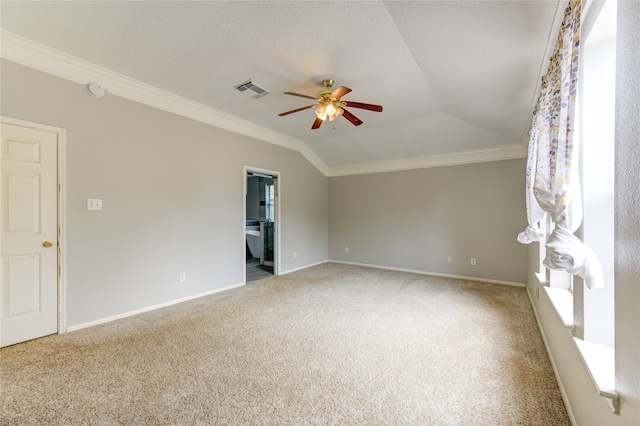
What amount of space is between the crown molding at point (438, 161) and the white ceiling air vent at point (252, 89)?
3147 millimetres

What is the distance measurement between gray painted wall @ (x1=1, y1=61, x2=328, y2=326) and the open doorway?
0.71 meters

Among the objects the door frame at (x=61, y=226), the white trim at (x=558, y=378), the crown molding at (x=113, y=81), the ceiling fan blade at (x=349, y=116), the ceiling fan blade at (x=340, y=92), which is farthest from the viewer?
the ceiling fan blade at (x=349, y=116)

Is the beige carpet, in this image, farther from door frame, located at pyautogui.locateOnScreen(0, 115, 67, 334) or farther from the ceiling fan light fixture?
the ceiling fan light fixture

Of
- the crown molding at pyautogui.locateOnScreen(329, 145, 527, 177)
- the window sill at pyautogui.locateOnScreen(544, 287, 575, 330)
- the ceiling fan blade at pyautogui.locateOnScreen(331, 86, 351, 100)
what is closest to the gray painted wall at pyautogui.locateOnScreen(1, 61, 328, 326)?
the ceiling fan blade at pyautogui.locateOnScreen(331, 86, 351, 100)

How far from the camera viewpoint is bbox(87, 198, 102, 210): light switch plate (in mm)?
2794

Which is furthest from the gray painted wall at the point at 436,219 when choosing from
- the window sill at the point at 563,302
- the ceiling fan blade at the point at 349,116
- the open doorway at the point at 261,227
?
the ceiling fan blade at the point at 349,116

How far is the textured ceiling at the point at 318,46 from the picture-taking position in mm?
1908

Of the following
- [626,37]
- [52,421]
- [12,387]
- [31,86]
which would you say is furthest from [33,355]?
[626,37]

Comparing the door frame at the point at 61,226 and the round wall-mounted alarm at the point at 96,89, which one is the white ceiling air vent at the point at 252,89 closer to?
the round wall-mounted alarm at the point at 96,89

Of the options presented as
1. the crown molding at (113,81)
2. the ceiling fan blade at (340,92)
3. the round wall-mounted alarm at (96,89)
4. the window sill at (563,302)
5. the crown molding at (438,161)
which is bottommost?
the window sill at (563,302)

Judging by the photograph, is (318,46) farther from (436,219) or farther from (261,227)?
(261,227)

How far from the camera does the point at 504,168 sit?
4445 mm

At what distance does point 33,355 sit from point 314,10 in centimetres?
362

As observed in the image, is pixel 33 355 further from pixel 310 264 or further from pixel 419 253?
pixel 419 253
